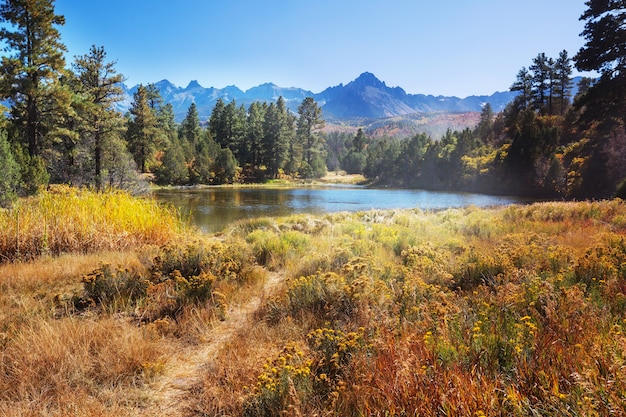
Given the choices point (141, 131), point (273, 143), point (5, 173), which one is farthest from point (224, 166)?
point (5, 173)

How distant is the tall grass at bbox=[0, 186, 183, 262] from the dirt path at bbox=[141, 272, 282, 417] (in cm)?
484

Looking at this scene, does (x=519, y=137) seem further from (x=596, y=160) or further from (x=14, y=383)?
(x=14, y=383)

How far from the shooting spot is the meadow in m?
1.93

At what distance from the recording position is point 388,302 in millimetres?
3508

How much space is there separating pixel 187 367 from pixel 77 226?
6096 mm

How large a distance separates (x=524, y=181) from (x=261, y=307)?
4323 cm

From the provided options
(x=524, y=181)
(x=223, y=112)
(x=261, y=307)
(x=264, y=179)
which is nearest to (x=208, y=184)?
(x=264, y=179)

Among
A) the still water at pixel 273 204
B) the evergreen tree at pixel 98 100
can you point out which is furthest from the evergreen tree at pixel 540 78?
the evergreen tree at pixel 98 100

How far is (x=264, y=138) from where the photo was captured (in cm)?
6769

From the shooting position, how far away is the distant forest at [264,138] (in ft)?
60.0

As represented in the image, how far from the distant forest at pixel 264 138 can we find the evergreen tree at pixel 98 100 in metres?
0.09

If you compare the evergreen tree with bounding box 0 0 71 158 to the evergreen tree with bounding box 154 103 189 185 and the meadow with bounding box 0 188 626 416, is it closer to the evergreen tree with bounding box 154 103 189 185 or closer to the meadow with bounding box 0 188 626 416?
the meadow with bounding box 0 188 626 416

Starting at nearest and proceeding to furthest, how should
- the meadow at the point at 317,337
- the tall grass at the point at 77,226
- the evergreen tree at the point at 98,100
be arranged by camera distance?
the meadow at the point at 317,337 < the tall grass at the point at 77,226 < the evergreen tree at the point at 98,100

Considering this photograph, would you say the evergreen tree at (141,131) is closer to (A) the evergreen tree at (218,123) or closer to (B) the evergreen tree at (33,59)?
(A) the evergreen tree at (218,123)
